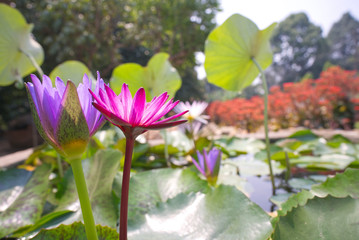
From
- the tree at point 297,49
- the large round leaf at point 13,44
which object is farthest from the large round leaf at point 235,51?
the tree at point 297,49

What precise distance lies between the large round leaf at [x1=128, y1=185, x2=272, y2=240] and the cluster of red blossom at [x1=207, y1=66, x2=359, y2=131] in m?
2.85

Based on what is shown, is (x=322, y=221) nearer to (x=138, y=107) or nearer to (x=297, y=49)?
(x=138, y=107)

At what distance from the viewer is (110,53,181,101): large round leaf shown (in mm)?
696

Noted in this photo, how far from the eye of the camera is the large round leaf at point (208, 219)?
25 centimetres

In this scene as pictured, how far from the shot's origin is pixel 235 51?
21.8 inches

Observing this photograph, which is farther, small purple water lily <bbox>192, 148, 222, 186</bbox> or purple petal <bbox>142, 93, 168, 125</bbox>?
small purple water lily <bbox>192, 148, 222, 186</bbox>

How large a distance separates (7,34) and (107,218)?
0.57m

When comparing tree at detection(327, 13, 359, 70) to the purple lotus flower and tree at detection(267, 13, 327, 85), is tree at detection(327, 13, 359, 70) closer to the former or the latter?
tree at detection(267, 13, 327, 85)

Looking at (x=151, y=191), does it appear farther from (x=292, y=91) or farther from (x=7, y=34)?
(x=292, y=91)

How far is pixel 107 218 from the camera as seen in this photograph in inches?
Result: 13.1

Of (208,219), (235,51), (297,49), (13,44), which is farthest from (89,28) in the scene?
(297,49)

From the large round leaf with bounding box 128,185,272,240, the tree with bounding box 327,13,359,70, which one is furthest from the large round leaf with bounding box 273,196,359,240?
the tree with bounding box 327,13,359,70

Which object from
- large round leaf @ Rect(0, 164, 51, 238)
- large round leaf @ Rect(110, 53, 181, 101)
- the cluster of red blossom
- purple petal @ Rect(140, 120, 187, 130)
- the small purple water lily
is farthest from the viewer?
the cluster of red blossom

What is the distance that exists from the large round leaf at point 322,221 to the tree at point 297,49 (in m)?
Result: 18.9
